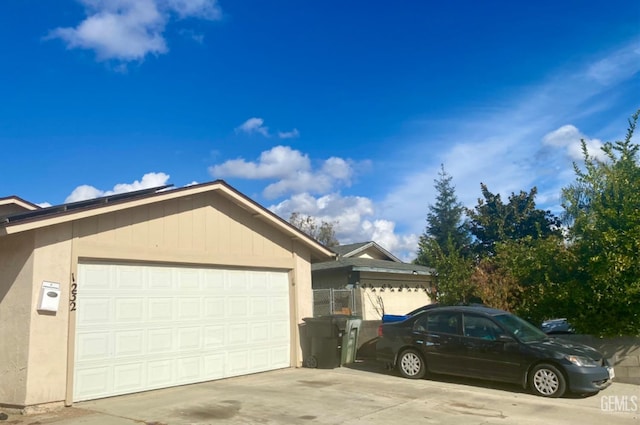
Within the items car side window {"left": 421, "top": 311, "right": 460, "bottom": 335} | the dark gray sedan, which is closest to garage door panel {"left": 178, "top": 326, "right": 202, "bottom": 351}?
the dark gray sedan

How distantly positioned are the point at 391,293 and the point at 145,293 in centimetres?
1193

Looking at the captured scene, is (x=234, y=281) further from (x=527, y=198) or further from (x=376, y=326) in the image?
(x=527, y=198)

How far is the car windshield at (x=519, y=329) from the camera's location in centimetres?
985

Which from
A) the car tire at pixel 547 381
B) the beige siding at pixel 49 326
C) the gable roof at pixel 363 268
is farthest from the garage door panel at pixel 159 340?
the gable roof at pixel 363 268

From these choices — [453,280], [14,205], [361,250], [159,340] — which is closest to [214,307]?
[159,340]

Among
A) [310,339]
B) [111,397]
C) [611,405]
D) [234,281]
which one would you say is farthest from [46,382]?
[611,405]

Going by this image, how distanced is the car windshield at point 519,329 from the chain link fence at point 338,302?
680 cm

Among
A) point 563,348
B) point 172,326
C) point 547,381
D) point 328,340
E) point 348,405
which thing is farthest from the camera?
point 328,340

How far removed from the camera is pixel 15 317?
845 centimetres

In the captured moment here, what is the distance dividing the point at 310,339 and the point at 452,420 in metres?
5.74

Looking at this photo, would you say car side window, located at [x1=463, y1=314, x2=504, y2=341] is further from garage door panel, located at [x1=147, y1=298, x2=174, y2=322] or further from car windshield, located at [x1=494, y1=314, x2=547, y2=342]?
garage door panel, located at [x1=147, y1=298, x2=174, y2=322]

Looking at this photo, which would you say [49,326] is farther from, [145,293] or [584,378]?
[584,378]

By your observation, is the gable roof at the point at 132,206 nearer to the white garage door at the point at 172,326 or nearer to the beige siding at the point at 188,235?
the beige siding at the point at 188,235

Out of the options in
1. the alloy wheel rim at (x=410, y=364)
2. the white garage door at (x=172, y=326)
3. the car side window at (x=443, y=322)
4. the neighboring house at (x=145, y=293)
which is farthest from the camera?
the alloy wheel rim at (x=410, y=364)
